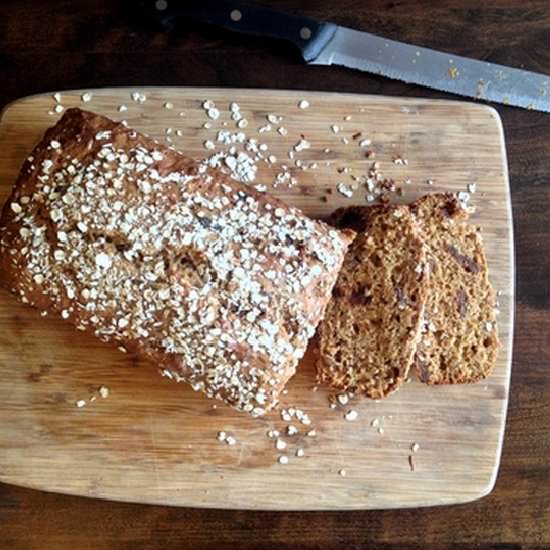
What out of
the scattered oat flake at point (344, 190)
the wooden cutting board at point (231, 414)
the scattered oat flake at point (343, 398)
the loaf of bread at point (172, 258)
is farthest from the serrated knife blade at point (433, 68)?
the scattered oat flake at point (343, 398)

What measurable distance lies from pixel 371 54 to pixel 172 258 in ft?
2.74

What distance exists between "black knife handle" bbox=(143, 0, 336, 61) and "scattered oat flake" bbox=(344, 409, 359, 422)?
3.05ft

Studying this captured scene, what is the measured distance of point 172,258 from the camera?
5.69 feet

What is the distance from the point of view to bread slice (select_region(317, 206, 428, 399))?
1933 millimetres

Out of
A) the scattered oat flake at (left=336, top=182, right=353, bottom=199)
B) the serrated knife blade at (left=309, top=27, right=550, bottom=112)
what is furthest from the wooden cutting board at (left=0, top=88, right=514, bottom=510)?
the serrated knife blade at (left=309, top=27, right=550, bottom=112)

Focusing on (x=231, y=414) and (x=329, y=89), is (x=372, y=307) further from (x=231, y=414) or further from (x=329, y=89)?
(x=329, y=89)

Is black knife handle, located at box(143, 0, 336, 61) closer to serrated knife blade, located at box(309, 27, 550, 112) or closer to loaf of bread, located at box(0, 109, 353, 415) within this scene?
serrated knife blade, located at box(309, 27, 550, 112)

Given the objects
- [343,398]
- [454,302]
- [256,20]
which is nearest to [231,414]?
[343,398]

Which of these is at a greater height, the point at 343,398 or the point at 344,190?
the point at 344,190

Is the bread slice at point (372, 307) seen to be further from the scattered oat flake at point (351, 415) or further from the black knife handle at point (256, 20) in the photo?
the black knife handle at point (256, 20)

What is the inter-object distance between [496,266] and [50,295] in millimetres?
1099

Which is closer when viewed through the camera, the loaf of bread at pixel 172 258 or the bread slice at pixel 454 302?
the loaf of bread at pixel 172 258

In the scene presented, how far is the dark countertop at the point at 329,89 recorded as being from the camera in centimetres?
216

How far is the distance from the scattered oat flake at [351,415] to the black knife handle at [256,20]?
930mm
